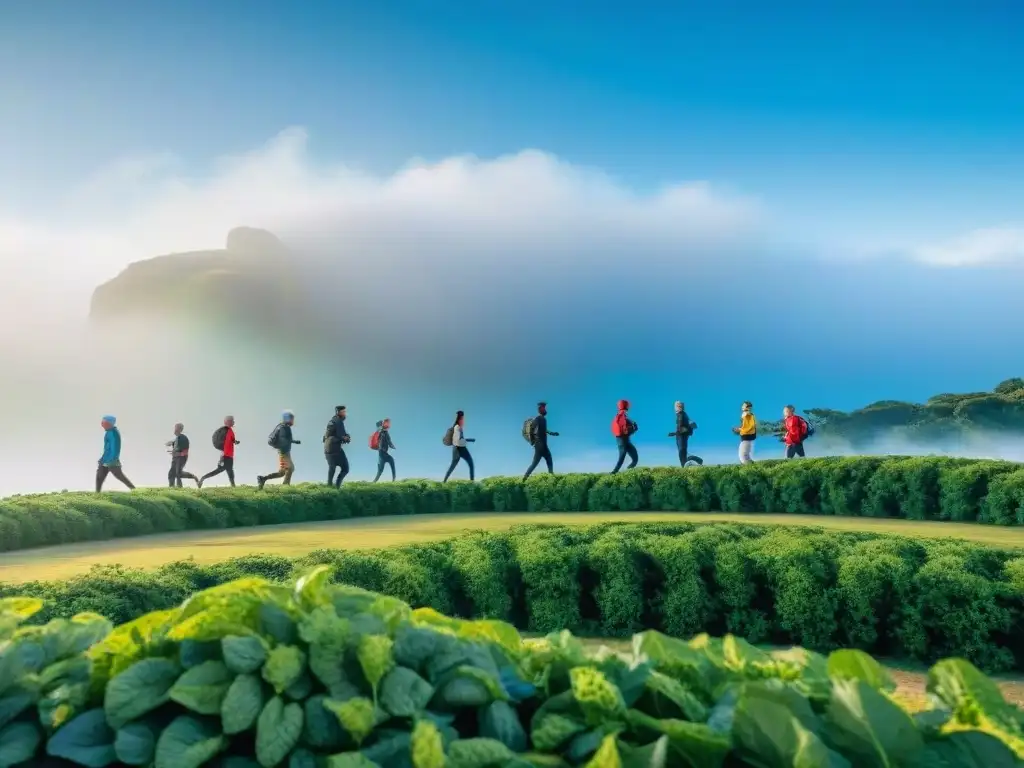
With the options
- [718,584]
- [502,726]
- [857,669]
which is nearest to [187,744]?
[502,726]

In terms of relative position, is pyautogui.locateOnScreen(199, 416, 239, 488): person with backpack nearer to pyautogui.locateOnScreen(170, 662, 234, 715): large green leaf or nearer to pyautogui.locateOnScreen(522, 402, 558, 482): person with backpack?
pyautogui.locateOnScreen(522, 402, 558, 482): person with backpack

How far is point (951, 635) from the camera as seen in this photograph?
7949mm

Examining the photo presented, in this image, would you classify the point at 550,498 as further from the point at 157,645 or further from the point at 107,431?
the point at 157,645

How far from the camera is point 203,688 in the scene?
2.60 m

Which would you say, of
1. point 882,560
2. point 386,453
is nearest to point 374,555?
point 882,560

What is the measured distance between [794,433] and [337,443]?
35.3ft

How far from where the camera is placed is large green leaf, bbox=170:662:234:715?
2.57m

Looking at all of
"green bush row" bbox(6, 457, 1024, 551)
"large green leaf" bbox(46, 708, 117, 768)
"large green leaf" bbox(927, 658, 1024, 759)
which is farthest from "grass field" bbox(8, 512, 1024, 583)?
"large green leaf" bbox(927, 658, 1024, 759)

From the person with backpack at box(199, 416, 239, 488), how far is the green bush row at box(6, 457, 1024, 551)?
8.21ft

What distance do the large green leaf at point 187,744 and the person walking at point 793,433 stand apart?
20.9 metres

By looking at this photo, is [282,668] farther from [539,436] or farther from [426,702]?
[539,436]

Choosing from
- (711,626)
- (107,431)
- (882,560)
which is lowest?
(711,626)

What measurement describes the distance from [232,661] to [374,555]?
243 inches

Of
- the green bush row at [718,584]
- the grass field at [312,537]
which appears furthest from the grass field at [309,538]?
the green bush row at [718,584]
